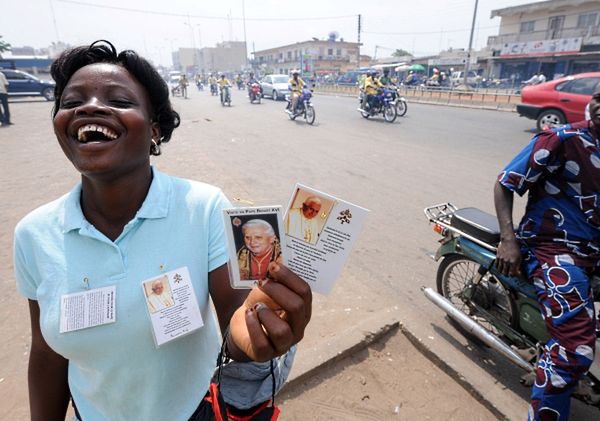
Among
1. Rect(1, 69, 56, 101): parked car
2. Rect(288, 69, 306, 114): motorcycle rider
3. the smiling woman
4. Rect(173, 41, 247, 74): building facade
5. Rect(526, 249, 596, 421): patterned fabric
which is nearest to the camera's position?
the smiling woman

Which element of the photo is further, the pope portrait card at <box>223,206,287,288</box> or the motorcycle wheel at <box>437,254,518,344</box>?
the motorcycle wheel at <box>437,254,518,344</box>

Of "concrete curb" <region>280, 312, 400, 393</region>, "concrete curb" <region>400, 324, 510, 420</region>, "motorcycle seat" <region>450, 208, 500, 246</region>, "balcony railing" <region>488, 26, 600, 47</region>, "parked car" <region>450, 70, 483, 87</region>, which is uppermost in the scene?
"balcony railing" <region>488, 26, 600, 47</region>

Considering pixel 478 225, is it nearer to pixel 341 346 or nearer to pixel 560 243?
pixel 560 243

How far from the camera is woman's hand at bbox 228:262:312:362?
Answer: 34.2 inches

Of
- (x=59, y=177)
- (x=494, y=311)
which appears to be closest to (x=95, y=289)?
(x=494, y=311)

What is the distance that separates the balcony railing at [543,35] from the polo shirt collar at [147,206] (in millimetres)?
35917

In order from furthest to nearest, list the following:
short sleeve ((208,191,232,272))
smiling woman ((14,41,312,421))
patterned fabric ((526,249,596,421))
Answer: patterned fabric ((526,249,596,421)) < short sleeve ((208,191,232,272)) < smiling woman ((14,41,312,421))

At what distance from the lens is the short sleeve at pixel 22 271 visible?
3.84 feet

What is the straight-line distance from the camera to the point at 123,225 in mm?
1235

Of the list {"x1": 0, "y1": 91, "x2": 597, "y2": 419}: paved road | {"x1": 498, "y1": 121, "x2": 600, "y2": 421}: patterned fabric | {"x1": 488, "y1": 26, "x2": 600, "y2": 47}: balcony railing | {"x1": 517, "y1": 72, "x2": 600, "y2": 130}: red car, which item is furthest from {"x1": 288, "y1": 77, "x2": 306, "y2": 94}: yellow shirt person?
{"x1": 488, "y1": 26, "x2": 600, "y2": 47}: balcony railing

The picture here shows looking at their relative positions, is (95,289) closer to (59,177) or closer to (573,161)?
(573,161)

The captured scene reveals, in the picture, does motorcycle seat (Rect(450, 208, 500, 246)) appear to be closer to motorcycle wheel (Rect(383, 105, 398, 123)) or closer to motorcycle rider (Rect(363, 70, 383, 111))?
motorcycle wheel (Rect(383, 105, 398, 123))

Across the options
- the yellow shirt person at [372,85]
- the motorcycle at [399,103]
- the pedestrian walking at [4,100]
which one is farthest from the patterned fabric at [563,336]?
the pedestrian walking at [4,100]

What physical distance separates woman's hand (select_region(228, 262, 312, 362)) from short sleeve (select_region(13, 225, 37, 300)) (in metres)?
0.78
